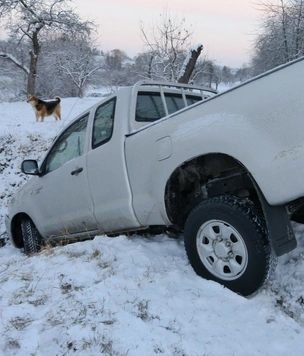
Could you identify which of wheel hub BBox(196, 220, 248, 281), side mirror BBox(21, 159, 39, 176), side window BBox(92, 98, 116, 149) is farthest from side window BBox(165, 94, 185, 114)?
side mirror BBox(21, 159, 39, 176)

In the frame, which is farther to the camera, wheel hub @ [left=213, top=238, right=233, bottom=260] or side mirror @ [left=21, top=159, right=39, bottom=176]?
side mirror @ [left=21, top=159, right=39, bottom=176]

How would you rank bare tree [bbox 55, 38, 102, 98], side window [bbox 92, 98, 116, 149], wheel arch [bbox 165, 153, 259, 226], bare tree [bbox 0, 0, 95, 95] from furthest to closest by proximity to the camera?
bare tree [bbox 55, 38, 102, 98] < bare tree [bbox 0, 0, 95, 95] < side window [bbox 92, 98, 116, 149] < wheel arch [bbox 165, 153, 259, 226]

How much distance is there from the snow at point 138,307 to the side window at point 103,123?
1.13m

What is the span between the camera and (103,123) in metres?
3.71

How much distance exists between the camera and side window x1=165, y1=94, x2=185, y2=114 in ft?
12.8

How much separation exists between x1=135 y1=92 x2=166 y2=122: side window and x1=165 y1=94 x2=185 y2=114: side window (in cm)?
11

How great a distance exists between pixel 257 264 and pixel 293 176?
0.69 meters

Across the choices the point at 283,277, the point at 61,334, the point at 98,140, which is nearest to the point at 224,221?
the point at 283,277

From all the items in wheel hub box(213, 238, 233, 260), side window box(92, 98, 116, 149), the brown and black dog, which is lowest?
wheel hub box(213, 238, 233, 260)

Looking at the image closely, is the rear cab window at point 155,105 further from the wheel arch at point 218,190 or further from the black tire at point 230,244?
the black tire at point 230,244

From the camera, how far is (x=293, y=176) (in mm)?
2111

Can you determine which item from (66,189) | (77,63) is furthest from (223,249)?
(77,63)

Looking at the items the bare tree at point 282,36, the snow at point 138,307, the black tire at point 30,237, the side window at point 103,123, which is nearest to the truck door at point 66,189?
the side window at point 103,123

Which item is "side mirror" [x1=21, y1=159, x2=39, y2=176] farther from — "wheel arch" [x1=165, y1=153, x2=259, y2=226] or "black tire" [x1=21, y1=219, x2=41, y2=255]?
"wheel arch" [x1=165, y1=153, x2=259, y2=226]
